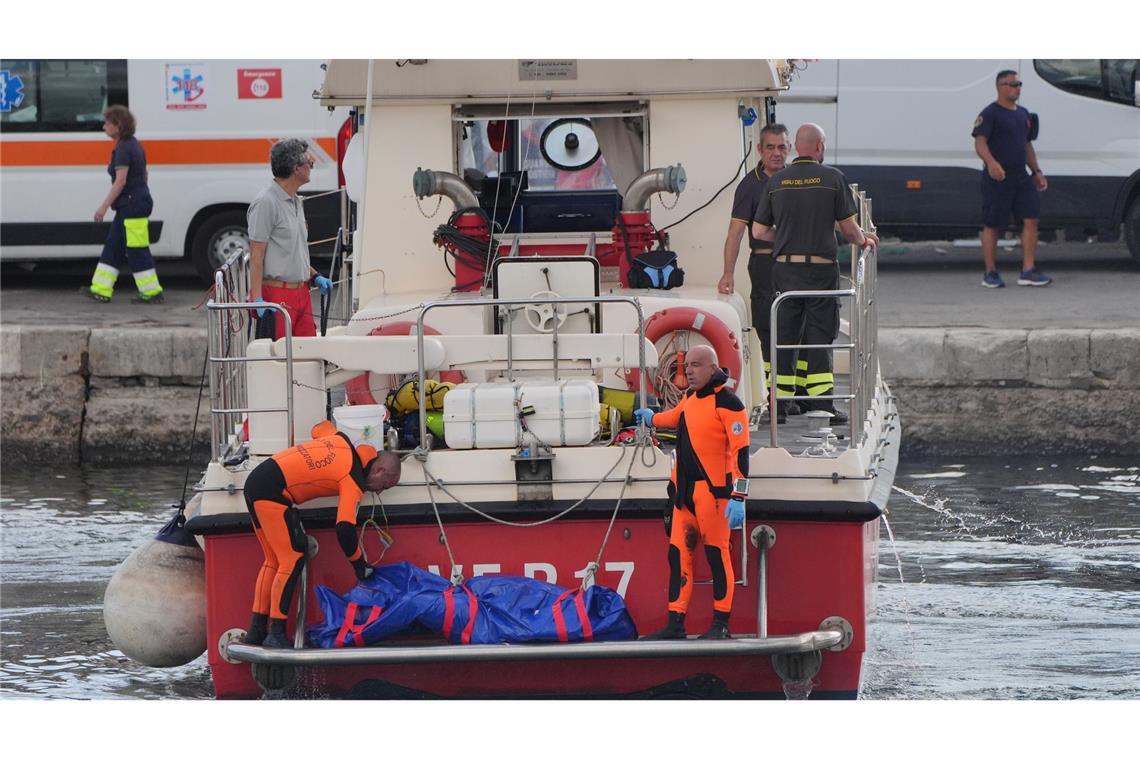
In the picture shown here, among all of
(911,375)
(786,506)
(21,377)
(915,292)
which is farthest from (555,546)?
(915,292)

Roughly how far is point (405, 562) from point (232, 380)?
1363mm

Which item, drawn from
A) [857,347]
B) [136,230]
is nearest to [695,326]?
[857,347]

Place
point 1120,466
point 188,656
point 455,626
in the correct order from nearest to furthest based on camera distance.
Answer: point 455,626 < point 188,656 < point 1120,466

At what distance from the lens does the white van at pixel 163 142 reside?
14.0m

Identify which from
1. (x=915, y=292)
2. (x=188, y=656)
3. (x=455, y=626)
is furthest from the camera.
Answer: (x=915, y=292)

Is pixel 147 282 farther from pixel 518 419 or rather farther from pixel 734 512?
pixel 734 512

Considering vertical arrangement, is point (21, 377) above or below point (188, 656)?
above

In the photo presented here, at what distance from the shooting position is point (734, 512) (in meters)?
6.09

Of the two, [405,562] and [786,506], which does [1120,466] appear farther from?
[405,562]

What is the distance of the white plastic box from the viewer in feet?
21.1

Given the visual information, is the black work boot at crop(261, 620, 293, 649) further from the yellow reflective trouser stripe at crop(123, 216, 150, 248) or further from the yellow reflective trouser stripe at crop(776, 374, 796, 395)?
the yellow reflective trouser stripe at crop(123, 216, 150, 248)

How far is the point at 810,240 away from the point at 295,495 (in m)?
2.84

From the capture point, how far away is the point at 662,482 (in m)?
6.39

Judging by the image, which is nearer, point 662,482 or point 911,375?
point 662,482
